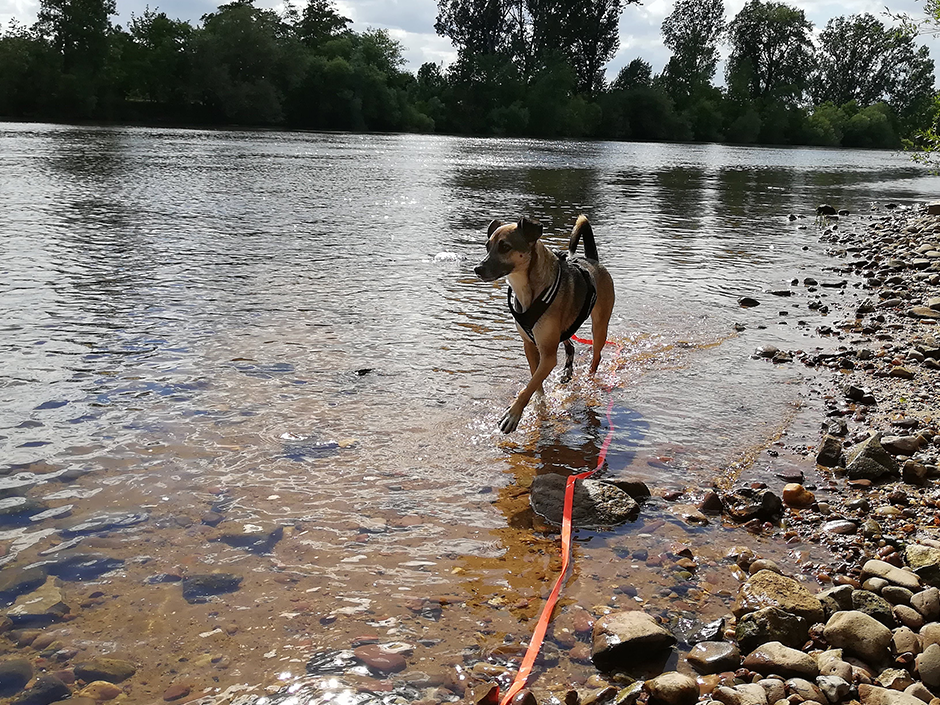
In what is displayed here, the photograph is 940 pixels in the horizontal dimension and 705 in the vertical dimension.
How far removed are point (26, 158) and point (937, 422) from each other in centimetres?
3295

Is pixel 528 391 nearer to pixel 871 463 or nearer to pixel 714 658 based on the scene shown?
pixel 871 463

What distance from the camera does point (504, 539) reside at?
4723mm

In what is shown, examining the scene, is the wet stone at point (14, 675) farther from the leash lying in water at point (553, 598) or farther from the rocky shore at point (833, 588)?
the leash lying in water at point (553, 598)

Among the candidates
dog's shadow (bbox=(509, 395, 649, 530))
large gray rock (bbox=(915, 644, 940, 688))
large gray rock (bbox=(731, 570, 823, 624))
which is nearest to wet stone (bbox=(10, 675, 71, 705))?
dog's shadow (bbox=(509, 395, 649, 530))

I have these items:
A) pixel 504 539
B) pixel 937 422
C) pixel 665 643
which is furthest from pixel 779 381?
pixel 665 643

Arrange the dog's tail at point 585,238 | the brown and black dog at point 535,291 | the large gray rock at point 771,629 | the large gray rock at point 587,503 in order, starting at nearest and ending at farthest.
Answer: the large gray rock at point 771,629
the large gray rock at point 587,503
the brown and black dog at point 535,291
the dog's tail at point 585,238

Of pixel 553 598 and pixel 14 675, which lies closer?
pixel 14 675

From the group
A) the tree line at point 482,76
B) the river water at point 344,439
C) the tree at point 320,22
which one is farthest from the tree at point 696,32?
the river water at point 344,439

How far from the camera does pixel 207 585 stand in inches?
159

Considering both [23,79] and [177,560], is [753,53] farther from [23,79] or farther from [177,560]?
[177,560]

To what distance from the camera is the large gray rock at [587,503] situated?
16.0 ft

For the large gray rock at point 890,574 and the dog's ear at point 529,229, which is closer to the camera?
the large gray rock at point 890,574

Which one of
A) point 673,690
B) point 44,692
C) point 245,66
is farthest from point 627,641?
point 245,66

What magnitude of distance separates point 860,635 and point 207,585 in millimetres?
3345
